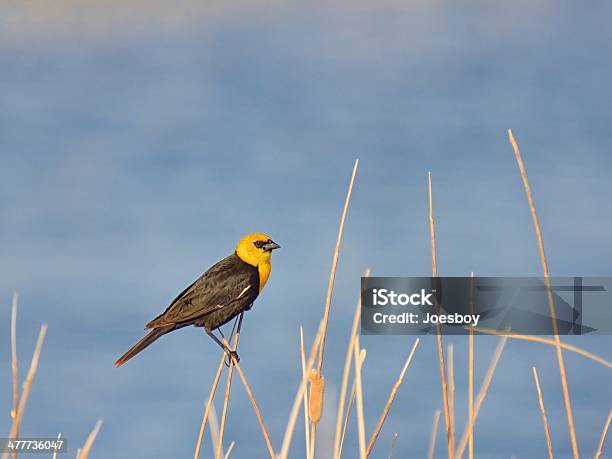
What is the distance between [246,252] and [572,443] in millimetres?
2913

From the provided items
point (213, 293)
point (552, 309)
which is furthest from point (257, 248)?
point (552, 309)

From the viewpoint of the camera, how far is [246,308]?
504 cm

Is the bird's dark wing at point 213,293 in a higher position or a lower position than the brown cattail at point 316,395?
higher

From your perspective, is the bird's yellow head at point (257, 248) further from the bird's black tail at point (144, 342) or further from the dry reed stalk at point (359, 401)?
the dry reed stalk at point (359, 401)

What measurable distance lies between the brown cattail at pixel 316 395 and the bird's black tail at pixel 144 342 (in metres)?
2.36

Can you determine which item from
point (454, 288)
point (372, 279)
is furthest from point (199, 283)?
point (454, 288)

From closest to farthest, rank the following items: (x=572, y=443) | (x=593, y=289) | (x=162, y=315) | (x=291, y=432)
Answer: (x=291, y=432) < (x=572, y=443) < (x=593, y=289) < (x=162, y=315)

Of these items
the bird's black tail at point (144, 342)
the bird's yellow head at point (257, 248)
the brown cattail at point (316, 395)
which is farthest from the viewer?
the bird's yellow head at point (257, 248)

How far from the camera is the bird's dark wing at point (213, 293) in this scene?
4840 millimetres

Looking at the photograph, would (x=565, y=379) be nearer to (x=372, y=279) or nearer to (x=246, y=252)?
(x=372, y=279)

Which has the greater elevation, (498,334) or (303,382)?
(498,334)

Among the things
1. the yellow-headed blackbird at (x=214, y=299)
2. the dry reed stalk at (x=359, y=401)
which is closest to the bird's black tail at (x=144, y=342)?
the yellow-headed blackbird at (x=214, y=299)

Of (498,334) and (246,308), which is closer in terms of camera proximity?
(498,334)

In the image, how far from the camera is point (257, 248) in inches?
207
